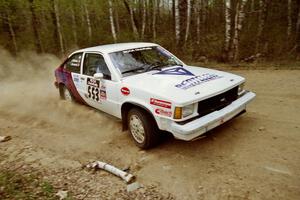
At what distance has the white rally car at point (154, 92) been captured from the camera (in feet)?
12.5

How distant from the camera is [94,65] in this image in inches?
212

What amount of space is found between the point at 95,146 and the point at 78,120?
143cm

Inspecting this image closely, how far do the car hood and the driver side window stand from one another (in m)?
0.57

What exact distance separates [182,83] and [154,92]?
0.52 m

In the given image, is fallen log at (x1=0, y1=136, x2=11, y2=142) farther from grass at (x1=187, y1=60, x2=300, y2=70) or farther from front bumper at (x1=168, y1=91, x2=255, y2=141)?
grass at (x1=187, y1=60, x2=300, y2=70)

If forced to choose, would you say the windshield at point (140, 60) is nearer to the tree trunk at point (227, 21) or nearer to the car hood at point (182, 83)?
the car hood at point (182, 83)

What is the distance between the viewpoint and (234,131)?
468 centimetres

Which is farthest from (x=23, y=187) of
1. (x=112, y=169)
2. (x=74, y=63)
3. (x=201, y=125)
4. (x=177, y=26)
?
(x=177, y=26)

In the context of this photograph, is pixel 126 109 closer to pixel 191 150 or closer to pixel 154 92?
pixel 154 92

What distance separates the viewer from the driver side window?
4981mm

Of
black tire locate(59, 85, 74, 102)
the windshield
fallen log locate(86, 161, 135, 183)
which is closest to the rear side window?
black tire locate(59, 85, 74, 102)

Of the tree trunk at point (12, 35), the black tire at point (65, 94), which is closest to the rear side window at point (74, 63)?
the black tire at point (65, 94)

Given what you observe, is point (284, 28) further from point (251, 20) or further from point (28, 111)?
point (28, 111)

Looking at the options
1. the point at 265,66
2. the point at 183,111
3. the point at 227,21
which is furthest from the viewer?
the point at 227,21
